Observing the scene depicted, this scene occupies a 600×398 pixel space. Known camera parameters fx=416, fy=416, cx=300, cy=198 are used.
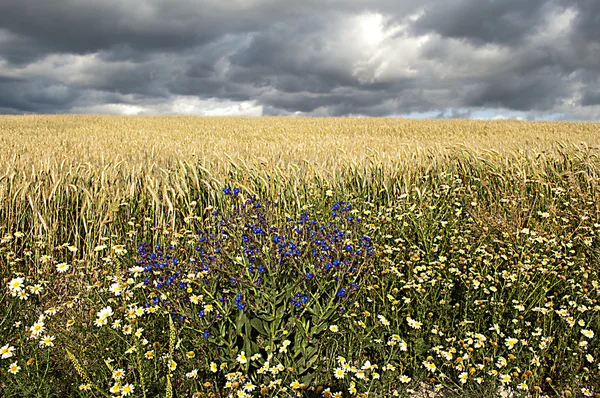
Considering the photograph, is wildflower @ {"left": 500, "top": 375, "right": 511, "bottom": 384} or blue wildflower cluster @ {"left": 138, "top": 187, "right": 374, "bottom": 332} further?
wildflower @ {"left": 500, "top": 375, "right": 511, "bottom": 384}

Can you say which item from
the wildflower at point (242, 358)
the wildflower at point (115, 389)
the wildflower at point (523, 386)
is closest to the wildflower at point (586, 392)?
the wildflower at point (523, 386)

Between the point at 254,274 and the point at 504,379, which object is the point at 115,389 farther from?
the point at 504,379

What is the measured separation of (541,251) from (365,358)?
6.26 ft

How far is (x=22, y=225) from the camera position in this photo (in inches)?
143

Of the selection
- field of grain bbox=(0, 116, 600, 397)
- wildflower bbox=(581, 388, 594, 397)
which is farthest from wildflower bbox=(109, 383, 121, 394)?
wildflower bbox=(581, 388, 594, 397)

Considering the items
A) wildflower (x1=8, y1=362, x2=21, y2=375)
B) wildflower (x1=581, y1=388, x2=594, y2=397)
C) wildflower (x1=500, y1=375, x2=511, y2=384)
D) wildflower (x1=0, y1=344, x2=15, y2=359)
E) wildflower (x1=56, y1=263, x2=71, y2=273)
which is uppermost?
wildflower (x1=56, y1=263, x2=71, y2=273)

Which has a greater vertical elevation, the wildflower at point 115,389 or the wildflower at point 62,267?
the wildflower at point 62,267

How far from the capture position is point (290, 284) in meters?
2.30

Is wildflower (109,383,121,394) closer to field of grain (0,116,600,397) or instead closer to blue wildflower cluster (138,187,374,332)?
field of grain (0,116,600,397)

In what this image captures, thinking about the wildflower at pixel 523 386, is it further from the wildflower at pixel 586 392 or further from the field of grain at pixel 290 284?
the wildflower at pixel 586 392

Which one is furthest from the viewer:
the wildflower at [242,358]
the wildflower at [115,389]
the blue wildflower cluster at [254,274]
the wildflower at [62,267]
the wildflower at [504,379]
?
the wildflower at [62,267]

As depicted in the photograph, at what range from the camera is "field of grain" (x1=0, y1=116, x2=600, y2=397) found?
7.44 ft

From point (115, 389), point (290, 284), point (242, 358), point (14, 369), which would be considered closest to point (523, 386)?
point (290, 284)

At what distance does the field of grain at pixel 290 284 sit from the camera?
2.27 m
